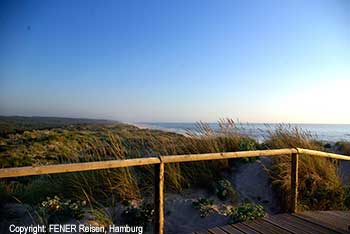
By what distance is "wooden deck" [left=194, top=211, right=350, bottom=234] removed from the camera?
3148 millimetres

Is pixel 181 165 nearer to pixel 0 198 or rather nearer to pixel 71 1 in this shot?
pixel 0 198

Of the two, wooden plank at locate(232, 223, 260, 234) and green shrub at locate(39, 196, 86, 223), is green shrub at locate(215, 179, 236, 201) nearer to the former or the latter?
wooden plank at locate(232, 223, 260, 234)

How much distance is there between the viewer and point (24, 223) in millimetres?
3787

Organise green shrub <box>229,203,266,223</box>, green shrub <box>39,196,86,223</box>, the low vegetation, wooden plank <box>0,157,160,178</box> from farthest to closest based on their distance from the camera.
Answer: the low vegetation < green shrub <box>229,203,266,223</box> < green shrub <box>39,196,86,223</box> < wooden plank <box>0,157,160,178</box>

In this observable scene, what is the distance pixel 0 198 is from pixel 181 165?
3.06 meters

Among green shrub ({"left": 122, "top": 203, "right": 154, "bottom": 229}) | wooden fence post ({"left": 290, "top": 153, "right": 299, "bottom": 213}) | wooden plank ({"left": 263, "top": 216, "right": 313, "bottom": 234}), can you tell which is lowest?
green shrub ({"left": 122, "top": 203, "right": 154, "bottom": 229})

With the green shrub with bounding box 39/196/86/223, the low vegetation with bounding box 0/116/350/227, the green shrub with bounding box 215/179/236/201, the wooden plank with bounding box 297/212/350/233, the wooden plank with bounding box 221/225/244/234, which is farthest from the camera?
the green shrub with bounding box 215/179/236/201

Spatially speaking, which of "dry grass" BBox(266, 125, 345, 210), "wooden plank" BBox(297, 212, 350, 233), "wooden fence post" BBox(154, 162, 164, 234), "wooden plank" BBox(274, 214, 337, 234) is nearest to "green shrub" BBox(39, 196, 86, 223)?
"wooden fence post" BBox(154, 162, 164, 234)

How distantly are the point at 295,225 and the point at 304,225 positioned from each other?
0.39 feet

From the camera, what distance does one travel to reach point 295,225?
3.35 m

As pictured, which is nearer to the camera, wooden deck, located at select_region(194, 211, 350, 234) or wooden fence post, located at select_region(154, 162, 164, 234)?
wooden fence post, located at select_region(154, 162, 164, 234)

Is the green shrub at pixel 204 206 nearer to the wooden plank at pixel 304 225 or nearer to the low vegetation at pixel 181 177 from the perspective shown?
the low vegetation at pixel 181 177

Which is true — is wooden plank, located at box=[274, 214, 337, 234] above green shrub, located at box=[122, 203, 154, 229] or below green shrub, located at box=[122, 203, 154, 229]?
above

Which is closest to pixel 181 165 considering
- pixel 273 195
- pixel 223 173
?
pixel 223 173
